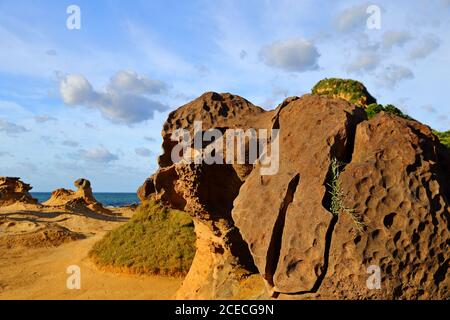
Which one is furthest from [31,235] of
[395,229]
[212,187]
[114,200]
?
[114,200]

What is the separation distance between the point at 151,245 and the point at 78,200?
1737 centimetres

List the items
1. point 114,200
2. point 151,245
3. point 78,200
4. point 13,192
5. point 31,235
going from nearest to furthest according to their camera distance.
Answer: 1. point 151,245
2. point 31,235
3. point 13,192
4. point 78,200
5. point 114,200

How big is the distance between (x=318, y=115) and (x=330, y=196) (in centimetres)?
100

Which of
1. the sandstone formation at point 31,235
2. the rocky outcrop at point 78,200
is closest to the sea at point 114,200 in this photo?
the rocky outcrop at point 78,200

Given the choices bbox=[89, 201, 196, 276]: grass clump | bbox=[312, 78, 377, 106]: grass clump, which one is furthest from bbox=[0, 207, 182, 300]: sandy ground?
bbox=[312, 78, 377, 106]: grass clump

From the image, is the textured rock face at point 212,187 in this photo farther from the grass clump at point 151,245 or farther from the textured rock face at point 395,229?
the grass clump at point 151,245

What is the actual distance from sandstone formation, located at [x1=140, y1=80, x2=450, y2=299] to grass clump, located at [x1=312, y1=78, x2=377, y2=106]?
7978 millimetres

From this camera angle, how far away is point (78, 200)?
27500mm

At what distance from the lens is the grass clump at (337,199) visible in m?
4.09

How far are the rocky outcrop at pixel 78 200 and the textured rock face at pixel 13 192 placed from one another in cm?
142

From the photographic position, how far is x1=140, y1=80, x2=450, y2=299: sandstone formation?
3.95 m

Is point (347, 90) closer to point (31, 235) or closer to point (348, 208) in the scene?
point (348, 208)

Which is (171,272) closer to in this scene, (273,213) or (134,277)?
(134,277)

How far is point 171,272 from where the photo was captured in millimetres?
10844
